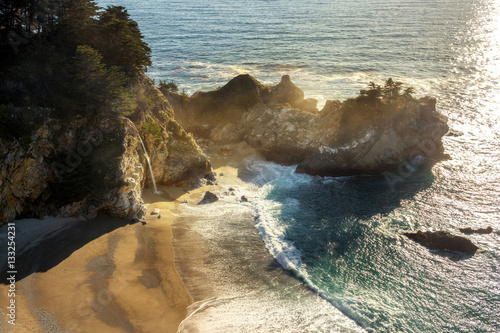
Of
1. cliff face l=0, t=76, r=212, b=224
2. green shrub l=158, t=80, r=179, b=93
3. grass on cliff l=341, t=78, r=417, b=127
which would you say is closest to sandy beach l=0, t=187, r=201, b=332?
cliff face l=0, t=76, r=212, b=224

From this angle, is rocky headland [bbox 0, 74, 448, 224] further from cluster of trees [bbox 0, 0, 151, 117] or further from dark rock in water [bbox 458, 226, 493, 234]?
dark rock in water [bbox 458, 226, 493, 234]

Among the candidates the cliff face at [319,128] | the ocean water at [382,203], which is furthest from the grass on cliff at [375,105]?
the ocean water at [382,203]

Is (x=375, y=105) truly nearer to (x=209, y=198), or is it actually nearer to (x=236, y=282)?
(x=209, y=198)

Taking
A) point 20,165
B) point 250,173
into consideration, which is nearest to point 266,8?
point 250,173

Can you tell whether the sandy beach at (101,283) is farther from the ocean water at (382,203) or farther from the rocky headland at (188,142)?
the ocean water at (382,203)

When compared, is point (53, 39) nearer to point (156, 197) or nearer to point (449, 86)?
point (156, 197)

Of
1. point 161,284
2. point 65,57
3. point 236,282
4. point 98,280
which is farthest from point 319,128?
point 98,280

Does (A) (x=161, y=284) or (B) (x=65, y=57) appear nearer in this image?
(A) (x=161, y=284)
